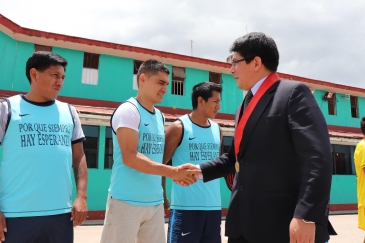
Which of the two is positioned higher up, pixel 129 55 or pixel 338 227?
pixel 129 55

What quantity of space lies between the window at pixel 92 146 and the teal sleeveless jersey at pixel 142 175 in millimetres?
8506

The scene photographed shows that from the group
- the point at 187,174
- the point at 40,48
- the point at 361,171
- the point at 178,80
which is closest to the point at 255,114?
the point at 187,174

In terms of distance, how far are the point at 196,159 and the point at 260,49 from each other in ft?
5.17

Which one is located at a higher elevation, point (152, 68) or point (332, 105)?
point (332, 105)

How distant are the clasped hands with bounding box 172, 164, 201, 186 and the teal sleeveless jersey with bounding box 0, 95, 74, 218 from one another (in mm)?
867

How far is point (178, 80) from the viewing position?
46.8ft

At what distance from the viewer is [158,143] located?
2793 millimetres

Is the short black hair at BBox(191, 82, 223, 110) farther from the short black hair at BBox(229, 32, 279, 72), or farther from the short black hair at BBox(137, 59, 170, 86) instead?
the short black hair at BBox(229, 32, 279, 72)

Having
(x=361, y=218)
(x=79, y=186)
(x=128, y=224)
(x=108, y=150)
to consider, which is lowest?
(x=361, y=218)

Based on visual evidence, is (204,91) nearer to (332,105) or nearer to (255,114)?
(255,114)

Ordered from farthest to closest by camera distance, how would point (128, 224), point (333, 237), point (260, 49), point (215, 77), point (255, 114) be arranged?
1. point (215, 77)
2. point (333, 237)
3. point (128, 224)
4. point (260, 49)
5. point (255, 114)

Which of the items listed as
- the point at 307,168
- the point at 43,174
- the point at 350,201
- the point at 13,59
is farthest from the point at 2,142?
the point at 350,201

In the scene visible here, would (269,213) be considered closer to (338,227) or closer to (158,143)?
(158,143)

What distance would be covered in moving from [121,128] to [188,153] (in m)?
0.95
